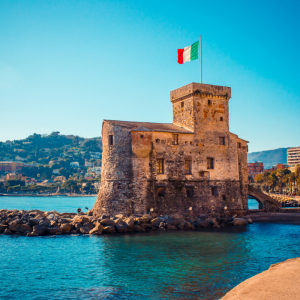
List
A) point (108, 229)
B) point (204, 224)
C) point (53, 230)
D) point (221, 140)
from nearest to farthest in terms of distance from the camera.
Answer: point (108, 229) < point (53, 230) < point (204, 224) < point (221, 140)

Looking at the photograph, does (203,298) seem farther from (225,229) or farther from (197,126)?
(197,126)

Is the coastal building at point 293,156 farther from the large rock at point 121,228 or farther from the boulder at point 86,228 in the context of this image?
the boulder at point 86,228

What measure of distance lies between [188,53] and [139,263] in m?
21.9

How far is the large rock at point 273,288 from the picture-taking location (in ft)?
31.6

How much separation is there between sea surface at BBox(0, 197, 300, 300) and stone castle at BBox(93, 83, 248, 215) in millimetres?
5101

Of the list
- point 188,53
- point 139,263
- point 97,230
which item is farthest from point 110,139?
Result: point 139,263

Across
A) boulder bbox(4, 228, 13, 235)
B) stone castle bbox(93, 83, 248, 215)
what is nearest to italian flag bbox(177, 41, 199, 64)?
stone castle bbox(93, 83, 248, 215)

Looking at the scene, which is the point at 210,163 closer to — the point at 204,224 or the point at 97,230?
the point at 204,224

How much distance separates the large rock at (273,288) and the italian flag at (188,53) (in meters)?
25.1

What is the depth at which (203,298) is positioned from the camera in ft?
45.8

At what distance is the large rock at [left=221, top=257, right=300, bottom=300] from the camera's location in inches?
379

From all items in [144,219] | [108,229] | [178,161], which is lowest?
[108,229]

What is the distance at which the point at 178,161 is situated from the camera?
34.1 meters

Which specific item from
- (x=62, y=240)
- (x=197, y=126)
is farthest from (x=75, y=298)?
(x=197, y=126)
